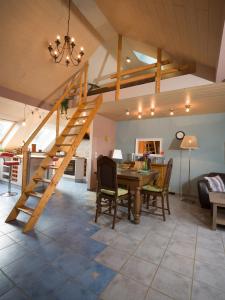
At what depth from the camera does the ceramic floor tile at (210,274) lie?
1452 millimetres

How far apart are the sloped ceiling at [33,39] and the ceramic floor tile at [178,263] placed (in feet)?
15.0

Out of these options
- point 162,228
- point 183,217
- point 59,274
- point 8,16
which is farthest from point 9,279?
point 8,16

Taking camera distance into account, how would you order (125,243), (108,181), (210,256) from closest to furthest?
(210,256) < (125,243) < (108,181)

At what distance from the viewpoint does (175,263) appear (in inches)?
67.2

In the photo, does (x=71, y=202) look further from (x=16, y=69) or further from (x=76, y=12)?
(x=76, y=12)

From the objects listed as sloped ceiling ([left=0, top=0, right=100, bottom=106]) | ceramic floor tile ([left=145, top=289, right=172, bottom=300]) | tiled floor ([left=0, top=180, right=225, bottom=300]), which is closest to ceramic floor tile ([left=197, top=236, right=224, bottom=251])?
tiled floor ([left=0, top=180, right=225, bottom=300])

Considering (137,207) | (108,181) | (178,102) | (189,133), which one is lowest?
(137,207)

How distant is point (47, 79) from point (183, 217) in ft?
15.7

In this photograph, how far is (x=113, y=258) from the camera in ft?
5.74

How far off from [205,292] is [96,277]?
3.21 ft

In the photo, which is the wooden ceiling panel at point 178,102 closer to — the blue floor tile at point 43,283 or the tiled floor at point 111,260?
the tiled floor at point 111,260

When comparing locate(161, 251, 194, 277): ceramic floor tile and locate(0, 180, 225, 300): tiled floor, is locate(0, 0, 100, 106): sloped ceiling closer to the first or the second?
locate(0, 180, 225, 300): tiled floor

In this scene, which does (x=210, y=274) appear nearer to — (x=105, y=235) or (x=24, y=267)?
(x=105, y=235)

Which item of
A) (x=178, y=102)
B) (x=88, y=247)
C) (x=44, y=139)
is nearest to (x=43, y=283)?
(x=88, y=247)
